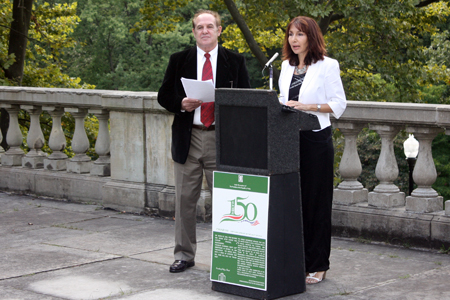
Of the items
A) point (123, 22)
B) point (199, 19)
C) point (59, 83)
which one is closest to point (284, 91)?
point (199, 19)

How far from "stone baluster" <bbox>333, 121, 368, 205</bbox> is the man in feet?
4.89

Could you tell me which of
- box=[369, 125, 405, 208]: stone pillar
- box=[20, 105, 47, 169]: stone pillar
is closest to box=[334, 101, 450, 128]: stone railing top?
box=[369, 125, 405, 208]: stone pillar

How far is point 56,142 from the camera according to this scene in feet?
28.7

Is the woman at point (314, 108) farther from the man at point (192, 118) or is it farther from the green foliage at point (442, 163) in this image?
the green foliage at point (442, 163)

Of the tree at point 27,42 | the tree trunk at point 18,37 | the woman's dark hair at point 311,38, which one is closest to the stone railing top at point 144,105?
the woman's dark hair at point 311,38

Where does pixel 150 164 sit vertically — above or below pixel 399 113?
below

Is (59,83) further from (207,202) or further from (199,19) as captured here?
(199,19)

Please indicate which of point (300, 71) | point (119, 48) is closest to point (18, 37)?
point (300, 71)

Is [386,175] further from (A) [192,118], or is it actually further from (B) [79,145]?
(B) [79,145]

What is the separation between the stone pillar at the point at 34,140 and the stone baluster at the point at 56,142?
0.76 ft

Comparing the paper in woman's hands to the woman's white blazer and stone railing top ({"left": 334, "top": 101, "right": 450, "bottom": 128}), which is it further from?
stone railing top ({"left": 334, "top": 101, "right": 450, "bottom": 128})

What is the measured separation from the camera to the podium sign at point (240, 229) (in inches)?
178

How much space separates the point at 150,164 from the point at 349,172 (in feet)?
7.62

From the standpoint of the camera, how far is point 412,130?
6066 millimetres
